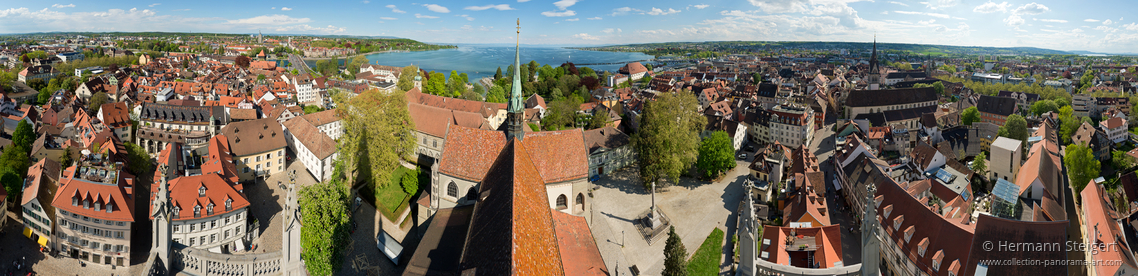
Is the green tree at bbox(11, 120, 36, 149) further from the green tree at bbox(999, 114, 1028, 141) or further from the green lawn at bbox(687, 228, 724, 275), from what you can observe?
the green tree at bbox(999, 114, 1028, 141)

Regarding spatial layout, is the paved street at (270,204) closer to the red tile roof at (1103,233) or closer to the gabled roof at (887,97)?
the red tile roof at (1103,233)

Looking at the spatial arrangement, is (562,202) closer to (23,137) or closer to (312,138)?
(312,138)

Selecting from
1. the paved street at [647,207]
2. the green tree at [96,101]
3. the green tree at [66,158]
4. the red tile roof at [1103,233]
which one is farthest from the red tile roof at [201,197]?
the green tree at [96,101]

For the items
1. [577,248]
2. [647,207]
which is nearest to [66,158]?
[577,248]

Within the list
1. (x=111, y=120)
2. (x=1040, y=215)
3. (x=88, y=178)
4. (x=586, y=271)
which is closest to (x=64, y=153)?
(x=111, y=120)

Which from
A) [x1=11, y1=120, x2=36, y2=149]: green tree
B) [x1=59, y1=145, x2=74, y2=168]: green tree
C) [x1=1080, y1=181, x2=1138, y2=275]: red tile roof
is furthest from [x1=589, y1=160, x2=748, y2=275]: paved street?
[x1=11, y1=120, x2=36, y2=149]: green tree

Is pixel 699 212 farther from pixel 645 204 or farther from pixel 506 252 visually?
pixel 506 252
